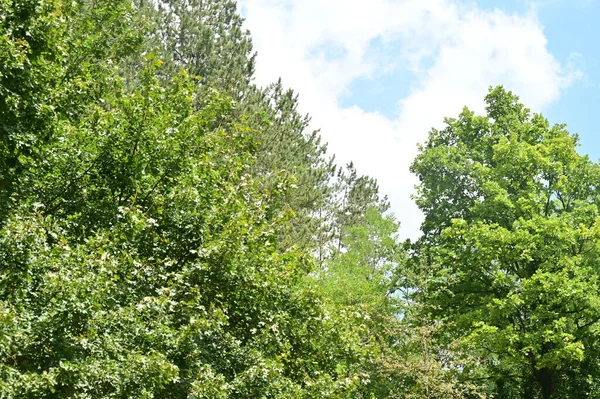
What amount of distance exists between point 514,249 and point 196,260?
1503 cm

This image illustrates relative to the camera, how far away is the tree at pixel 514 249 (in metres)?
20.4

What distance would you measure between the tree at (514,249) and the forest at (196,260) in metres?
0.10

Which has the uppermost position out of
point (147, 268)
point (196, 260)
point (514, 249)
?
point (514, 249)

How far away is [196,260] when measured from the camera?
33.5 feet

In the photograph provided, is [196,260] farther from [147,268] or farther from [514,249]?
[514,249]

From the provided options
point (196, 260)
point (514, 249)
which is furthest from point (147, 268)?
point (514, 249)

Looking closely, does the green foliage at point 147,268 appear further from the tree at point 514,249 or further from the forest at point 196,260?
the tree at point 514,249

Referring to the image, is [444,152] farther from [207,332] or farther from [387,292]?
[207,332]

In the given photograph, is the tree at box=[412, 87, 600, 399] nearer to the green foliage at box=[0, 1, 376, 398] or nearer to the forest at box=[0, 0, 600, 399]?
the forest at box=[0, 0, 600, 399]

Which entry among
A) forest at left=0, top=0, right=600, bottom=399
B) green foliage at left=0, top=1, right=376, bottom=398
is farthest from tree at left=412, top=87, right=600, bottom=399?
green foliage at left=0, top=1, right=376, bottom=398

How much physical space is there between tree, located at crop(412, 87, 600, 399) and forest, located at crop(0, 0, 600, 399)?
0.31ft

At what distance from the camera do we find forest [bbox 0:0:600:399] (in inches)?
296

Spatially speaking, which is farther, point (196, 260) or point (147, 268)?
point (196, 260)

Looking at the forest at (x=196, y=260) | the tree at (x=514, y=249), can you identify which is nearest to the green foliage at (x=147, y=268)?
the forest at (x=196, y=260)
